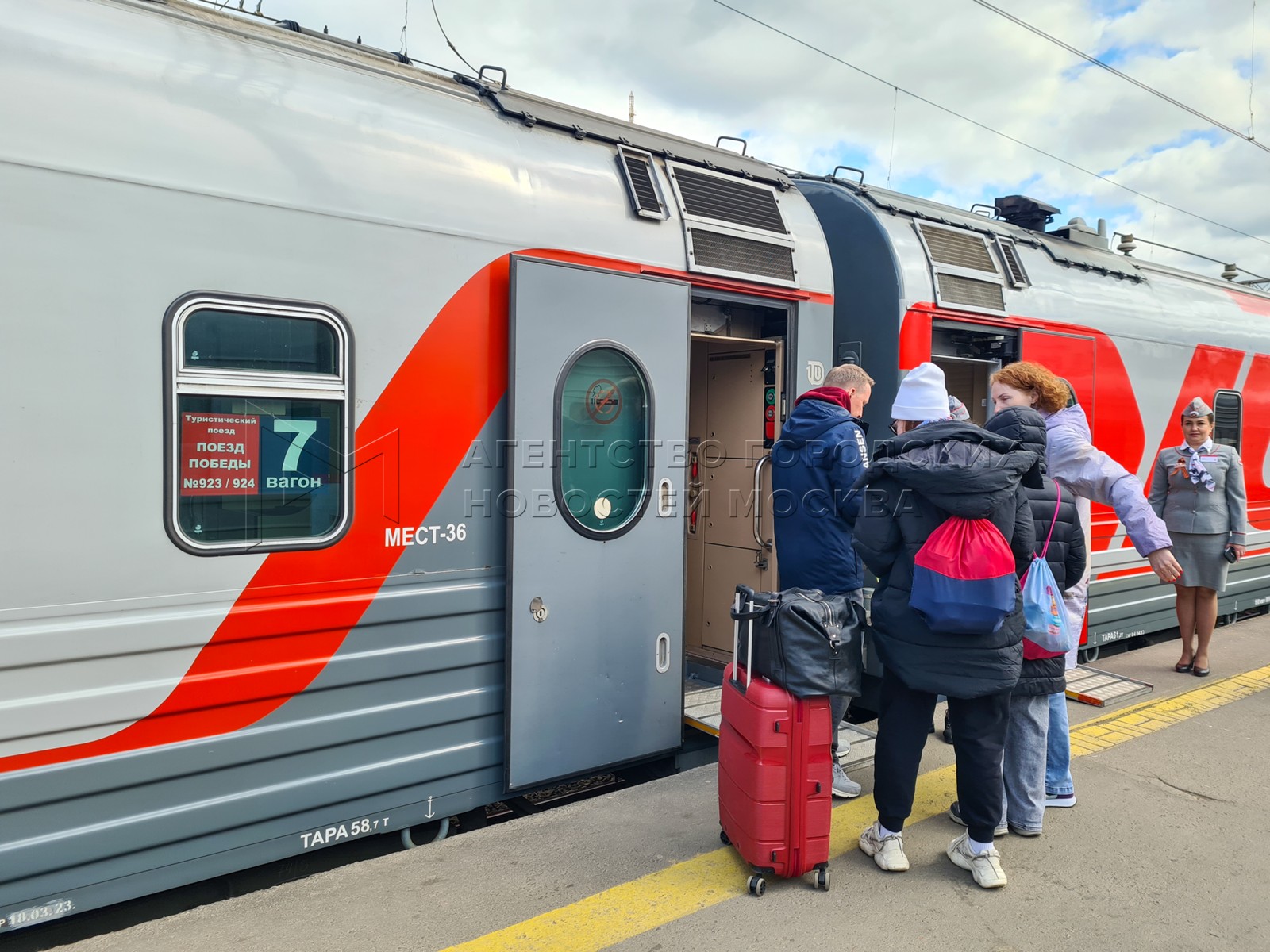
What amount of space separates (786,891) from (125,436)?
9.00ft

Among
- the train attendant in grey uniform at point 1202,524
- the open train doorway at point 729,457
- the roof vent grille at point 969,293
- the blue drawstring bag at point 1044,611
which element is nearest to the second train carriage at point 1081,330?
the roof vent grille at point 969,293

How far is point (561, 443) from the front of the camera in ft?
12.3

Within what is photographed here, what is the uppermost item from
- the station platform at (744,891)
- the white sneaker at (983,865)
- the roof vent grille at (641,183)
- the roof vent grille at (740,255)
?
the roof vent grille at (641,183)

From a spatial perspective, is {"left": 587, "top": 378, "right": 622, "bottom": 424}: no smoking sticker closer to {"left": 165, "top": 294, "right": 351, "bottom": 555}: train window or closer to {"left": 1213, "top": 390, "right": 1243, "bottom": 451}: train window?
{"left": 165, "top": 294, "right": 351, "bottom": 555}: train window

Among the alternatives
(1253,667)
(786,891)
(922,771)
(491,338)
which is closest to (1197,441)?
(1253,667)

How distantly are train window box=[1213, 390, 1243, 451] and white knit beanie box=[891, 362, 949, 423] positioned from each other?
5603 millimetres

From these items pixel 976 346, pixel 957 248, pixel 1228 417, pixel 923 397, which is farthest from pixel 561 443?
pixel 1228 417

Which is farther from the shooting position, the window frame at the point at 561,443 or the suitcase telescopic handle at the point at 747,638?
the window frame at the point at 561,443

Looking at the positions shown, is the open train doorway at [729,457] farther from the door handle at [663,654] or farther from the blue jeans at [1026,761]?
the blue jeans at [1026,761]

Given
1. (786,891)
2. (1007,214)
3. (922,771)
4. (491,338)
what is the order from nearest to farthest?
(786,891) < (491,338) < (922,771) < (1007,214)

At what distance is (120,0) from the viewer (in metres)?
2.90

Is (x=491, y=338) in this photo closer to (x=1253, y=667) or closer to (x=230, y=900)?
(x=230, y=900)

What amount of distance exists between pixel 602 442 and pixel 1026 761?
2241 millimetres

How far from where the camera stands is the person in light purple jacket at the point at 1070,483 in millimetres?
3756
